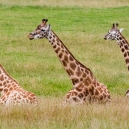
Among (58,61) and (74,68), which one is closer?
(74,68)

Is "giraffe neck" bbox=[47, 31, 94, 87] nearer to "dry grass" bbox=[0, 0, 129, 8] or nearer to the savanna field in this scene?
the savanna field

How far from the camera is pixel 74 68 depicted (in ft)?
39.5

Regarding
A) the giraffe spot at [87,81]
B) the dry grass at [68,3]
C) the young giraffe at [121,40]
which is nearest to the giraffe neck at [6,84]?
the giraffe spot at [87,81]

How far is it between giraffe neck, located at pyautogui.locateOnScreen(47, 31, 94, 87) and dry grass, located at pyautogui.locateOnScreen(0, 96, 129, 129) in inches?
46.4

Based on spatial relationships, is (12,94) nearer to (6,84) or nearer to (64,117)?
(6,84)

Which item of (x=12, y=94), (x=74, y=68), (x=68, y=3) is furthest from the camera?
(x=68, y=3)

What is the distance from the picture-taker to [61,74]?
17781 millimetres

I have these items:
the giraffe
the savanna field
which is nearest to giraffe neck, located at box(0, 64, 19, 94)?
the giraffe

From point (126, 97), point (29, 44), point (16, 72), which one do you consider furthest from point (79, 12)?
point (126, 97)

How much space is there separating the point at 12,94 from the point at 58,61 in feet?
28.5

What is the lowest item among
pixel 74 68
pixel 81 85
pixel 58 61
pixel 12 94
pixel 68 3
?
pixel 12 94

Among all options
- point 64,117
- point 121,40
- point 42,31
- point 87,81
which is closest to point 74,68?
point 87,81

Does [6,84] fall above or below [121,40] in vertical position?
below

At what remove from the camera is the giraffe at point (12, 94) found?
1140cm
